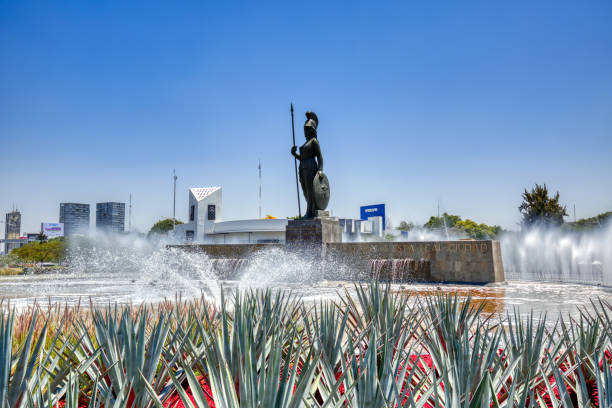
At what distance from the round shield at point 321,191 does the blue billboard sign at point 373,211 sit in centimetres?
3196

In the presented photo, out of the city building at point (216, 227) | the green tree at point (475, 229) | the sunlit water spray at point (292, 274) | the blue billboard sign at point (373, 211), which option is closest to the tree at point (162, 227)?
the city building at point (216, 227)

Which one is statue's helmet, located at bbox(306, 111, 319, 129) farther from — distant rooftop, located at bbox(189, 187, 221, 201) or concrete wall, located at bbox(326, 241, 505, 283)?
distant rooftop, located at bbox(189, 187, 221, 201)

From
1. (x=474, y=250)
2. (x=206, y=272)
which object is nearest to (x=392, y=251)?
(x=474, y=250)

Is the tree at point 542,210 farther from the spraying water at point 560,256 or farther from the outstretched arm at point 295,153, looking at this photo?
the outstretched arm at point 295,153

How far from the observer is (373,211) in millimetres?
46562

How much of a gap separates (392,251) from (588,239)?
31.9ft

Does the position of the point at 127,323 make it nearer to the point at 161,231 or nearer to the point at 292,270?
the point at 292,270

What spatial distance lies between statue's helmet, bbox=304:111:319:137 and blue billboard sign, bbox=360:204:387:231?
32452 millimetres

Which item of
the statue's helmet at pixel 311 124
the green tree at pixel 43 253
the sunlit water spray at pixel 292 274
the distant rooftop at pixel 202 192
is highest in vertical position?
the distant rooftop at pixel 202 192

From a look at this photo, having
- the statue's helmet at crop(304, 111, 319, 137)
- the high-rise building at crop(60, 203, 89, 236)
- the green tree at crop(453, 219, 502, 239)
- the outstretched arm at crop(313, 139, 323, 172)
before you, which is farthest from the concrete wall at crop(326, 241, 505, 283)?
the high-rise building at crop(60, 203, 89, 236)

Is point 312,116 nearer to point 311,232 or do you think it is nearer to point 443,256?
point 311,232

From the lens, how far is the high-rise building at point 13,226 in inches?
5630

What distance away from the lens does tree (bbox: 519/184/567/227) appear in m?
33.3

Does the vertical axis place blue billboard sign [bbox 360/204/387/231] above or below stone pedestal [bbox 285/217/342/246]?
above
